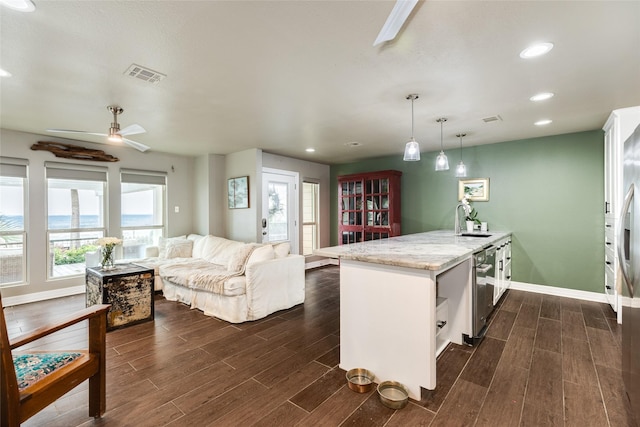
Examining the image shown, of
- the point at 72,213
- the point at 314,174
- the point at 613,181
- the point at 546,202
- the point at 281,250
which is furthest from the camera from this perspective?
the point at 314,174

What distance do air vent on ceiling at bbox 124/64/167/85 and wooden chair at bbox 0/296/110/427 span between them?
1.72 metres

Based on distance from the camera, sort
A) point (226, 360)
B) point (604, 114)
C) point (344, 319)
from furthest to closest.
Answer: point (604, 114) → point (226, 360) → point (344, 319)

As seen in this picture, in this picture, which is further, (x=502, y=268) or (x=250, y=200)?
(x=250, y=200)

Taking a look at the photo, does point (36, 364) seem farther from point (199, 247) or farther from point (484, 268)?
point (199, 247)

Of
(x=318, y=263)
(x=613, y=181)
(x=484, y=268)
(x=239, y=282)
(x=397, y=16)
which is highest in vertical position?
(x=397, y=16)

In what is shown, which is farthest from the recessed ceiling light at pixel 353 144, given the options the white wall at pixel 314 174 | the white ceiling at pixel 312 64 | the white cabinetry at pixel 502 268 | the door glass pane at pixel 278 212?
the white cabinetry at pixel 502 268

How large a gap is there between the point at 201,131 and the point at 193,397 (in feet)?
10.4

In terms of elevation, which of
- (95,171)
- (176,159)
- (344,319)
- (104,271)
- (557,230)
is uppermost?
(176,159)

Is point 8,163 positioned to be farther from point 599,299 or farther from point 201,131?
point 599,299

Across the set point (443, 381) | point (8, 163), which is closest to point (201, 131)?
point (8, 163)

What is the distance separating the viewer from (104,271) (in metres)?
3.25

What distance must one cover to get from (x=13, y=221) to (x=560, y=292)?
7.73 metres

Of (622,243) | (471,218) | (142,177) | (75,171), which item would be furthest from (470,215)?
(75,171)

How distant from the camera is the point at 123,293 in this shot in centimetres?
315
